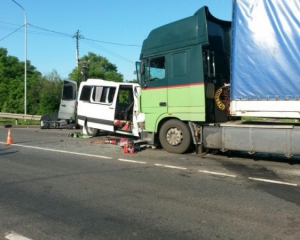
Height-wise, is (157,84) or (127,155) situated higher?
(157,84)

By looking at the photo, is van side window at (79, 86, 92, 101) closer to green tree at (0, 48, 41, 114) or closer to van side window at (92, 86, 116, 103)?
van side window at (92, 86, 116, 103)

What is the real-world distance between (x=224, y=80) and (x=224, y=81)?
29 mm

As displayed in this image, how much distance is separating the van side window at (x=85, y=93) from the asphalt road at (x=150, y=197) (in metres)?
5.06

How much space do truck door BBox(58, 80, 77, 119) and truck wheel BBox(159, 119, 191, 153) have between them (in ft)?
31.9

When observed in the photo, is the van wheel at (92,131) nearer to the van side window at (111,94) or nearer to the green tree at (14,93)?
the van side window at (111,94)

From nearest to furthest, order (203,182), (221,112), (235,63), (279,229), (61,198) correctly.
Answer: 1. (279,229)
2. (61,198)
3. (203,182)
4. (235,63)
5. (221,112)

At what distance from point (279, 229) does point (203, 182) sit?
238 centimetres

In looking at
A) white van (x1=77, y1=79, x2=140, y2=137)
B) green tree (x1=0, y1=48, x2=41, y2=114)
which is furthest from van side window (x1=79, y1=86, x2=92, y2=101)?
green tree (x1=0, y1=48, x2=41, y2=114)

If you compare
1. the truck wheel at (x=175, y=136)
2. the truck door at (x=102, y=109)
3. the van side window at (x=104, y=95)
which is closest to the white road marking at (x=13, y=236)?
the truck wheel at (x=175, y=136)

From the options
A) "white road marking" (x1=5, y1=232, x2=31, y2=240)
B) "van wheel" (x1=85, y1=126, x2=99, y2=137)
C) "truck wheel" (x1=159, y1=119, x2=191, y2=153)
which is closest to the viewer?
"white road marking" (x1=5, y1=232, x2=31, y2=240)

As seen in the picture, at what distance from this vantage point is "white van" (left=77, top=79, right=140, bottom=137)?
1268 cm

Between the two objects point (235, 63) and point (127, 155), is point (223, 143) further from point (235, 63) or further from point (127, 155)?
point (127, 155)

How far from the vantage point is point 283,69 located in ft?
24.2

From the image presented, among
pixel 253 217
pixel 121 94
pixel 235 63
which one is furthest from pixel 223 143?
pixel 121 94
